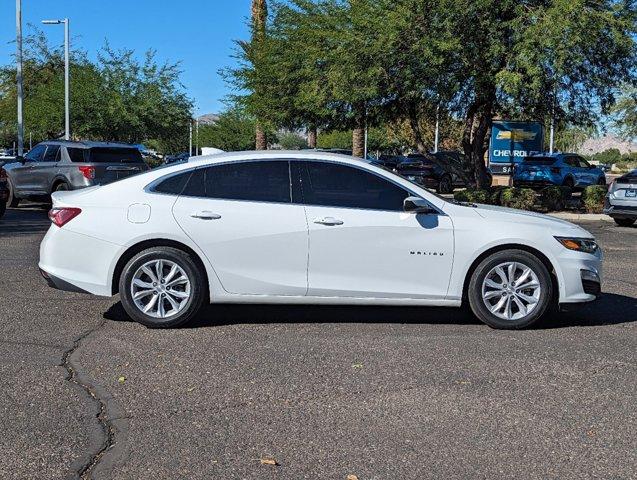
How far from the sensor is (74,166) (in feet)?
60.5

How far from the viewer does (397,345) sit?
688 cm

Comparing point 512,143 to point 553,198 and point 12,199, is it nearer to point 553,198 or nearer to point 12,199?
point 553,198

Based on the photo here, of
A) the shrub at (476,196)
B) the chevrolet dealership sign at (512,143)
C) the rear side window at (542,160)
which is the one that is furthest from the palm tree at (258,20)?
the rear side window at (542,160)

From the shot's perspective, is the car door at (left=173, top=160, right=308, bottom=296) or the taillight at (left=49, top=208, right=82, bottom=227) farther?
the taillight at (left=49, top=208, right=82, bottom=227)

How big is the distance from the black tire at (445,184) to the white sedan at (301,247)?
2539 centimetres

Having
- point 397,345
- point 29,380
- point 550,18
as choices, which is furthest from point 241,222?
point 550,18

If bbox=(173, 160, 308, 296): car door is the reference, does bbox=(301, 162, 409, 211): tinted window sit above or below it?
above

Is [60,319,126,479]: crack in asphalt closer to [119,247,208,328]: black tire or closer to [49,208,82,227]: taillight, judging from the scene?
[119,247,208,328]: black tire

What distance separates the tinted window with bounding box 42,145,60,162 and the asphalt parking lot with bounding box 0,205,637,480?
11.4 m

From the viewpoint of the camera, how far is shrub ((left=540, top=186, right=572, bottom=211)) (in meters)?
23.7

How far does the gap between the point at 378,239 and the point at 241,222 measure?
48.9 inches

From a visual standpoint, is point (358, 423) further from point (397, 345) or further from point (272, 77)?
point (272, 77)

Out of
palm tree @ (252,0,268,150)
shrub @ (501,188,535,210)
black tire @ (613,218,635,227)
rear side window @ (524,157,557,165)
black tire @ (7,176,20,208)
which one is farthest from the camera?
rear side window @ (524,157,557,165)

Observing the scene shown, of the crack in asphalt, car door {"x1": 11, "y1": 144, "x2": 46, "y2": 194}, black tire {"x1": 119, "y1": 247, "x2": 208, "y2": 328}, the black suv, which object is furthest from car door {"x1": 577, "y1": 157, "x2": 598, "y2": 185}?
the crack in asphalt
